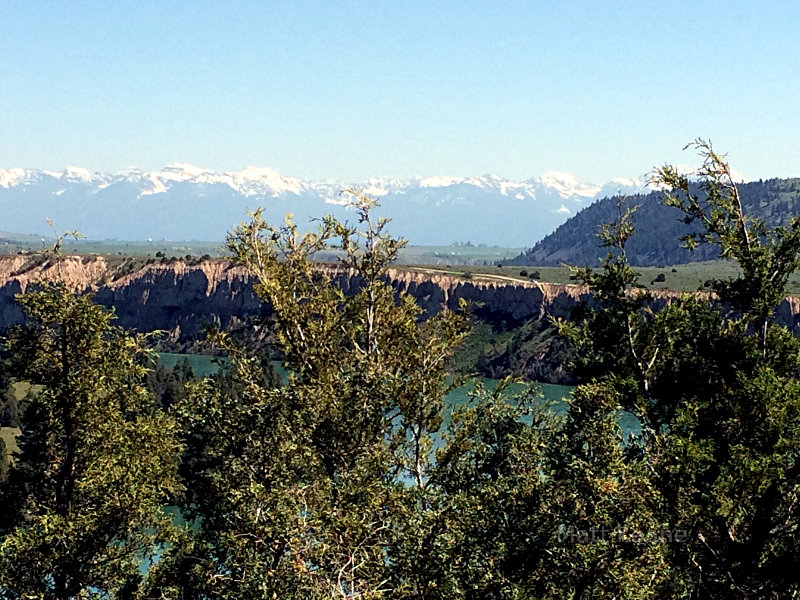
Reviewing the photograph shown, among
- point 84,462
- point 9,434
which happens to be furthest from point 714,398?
point 9,434

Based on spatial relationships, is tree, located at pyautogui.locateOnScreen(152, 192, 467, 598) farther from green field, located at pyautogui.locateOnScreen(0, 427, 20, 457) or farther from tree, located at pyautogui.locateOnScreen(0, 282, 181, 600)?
green field, located at pyautogui.locateOnScreen(0, 427, 20, 457)

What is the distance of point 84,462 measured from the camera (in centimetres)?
2303

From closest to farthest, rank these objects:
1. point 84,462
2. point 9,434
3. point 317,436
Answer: point 84,462, point 317,436, point 9,434

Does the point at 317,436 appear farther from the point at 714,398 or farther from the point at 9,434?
the point at 9,434

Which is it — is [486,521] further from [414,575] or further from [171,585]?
[171,585]

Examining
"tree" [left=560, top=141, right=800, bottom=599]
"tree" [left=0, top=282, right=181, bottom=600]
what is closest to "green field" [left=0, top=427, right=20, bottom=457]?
"tree" [left=0, top=282, right=181, bottom=600]

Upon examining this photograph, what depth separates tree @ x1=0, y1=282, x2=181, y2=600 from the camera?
71.4ft

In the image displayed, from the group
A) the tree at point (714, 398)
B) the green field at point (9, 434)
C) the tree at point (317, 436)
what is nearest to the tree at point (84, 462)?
the tree at point (317, 436)

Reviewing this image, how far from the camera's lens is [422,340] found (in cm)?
2955

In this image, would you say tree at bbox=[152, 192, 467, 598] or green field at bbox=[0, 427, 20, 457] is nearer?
tree at bbox=[152, 192, 467, 598]

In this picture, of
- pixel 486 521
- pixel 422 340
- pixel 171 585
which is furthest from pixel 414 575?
pixel 422 340

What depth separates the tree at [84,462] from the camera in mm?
21766

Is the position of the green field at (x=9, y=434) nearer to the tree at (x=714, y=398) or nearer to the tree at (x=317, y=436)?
the tree at (x=317, y=436)

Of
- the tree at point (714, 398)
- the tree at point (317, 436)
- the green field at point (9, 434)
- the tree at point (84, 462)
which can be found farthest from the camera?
the green field at point (9, 434)
